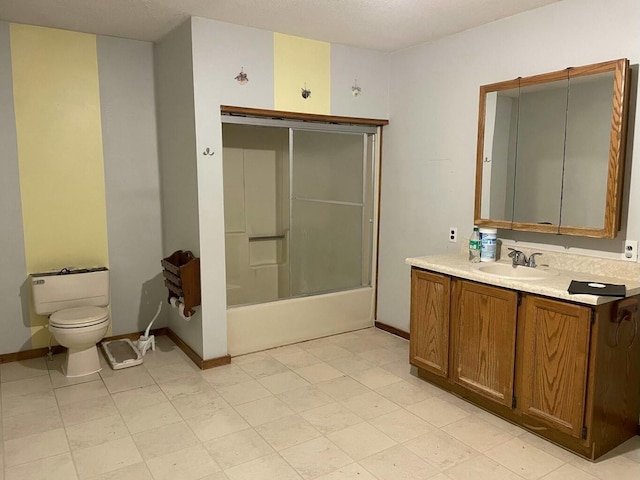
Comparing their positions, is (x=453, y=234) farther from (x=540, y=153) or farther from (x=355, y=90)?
(x=355, y=90)

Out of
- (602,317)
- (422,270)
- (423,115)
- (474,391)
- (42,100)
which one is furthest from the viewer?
(423,115)

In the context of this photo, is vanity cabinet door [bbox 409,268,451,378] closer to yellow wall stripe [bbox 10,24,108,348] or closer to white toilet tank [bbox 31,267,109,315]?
white toilet tank [bbox 31,267,109,315]

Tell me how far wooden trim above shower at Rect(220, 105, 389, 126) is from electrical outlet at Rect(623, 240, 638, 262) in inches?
85.3

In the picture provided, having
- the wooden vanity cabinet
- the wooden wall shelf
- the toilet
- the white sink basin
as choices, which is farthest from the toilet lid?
the white sink basin

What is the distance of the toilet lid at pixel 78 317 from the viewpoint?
330 centimetres

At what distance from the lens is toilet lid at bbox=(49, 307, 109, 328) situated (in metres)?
3.30

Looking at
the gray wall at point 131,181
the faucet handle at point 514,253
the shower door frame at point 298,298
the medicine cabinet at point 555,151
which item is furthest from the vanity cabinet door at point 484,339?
the gray wall at point 131,181

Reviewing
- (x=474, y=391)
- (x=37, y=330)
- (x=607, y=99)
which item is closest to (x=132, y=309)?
(x=37, y=330)

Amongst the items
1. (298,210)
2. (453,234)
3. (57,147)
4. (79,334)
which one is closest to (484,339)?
(453,234)

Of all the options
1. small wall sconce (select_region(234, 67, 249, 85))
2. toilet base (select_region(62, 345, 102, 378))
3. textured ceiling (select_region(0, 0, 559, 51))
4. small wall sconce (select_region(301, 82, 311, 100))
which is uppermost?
textured ceiling (select_region(0, 0, 559, 51))

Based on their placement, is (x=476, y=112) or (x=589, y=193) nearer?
(x=589, y=193)

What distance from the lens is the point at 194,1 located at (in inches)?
116

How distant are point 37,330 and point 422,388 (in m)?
2.87

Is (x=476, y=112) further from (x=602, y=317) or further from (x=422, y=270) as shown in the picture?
(x=602, y=317)
